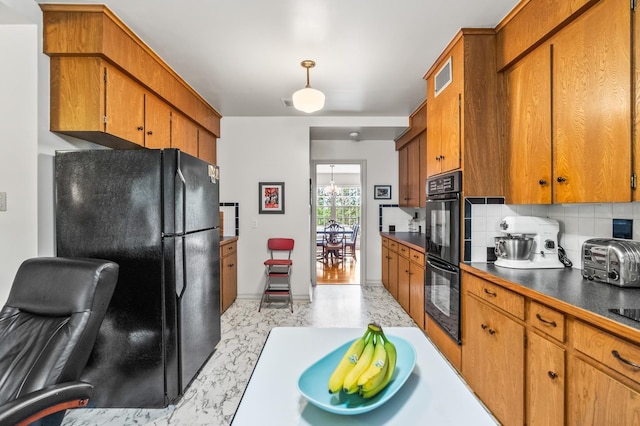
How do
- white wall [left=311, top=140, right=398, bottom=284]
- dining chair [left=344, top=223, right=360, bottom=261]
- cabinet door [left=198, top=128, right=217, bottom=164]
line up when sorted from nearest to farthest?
cabinet door [left=198, top=128, right=217, bottom=164] → white wall [left=311, top=140, right=398, bottom=284] → dining chair [left=344, top=223, right=360, bottom=261]

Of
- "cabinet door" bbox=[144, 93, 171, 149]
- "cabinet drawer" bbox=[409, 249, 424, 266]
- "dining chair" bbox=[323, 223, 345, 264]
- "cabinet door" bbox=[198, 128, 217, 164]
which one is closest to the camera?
"cabinet door" bbox=[144, 93, 171, 149]

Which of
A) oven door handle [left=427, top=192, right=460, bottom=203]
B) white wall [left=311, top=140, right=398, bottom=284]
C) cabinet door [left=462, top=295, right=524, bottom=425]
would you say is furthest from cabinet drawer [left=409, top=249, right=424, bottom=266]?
white wall [left=311, top=140, right=398, bottom=284]

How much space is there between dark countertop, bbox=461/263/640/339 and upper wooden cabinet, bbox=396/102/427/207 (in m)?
2.11

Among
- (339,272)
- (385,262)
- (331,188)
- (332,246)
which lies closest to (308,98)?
(385,262)

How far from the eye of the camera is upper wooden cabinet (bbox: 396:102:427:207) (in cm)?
387

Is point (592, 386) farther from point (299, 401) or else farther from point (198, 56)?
point (198, 56)

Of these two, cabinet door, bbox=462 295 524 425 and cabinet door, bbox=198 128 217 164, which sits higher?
cabinet door, bbox=198 128 217 164

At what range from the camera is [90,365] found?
6.30 ft

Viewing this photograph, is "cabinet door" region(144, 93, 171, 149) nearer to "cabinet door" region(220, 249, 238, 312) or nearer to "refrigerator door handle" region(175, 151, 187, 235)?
"refrigerator door handle" region(175, 151, 187, 235)

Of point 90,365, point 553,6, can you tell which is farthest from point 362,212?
point 90,365

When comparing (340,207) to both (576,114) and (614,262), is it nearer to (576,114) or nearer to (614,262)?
(576,114)

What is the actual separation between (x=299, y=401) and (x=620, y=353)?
112 centimetres

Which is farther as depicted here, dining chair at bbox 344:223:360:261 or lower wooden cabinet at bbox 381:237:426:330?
dining chair at bbox 344:223:360:261

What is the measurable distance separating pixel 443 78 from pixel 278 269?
283 centimetres
